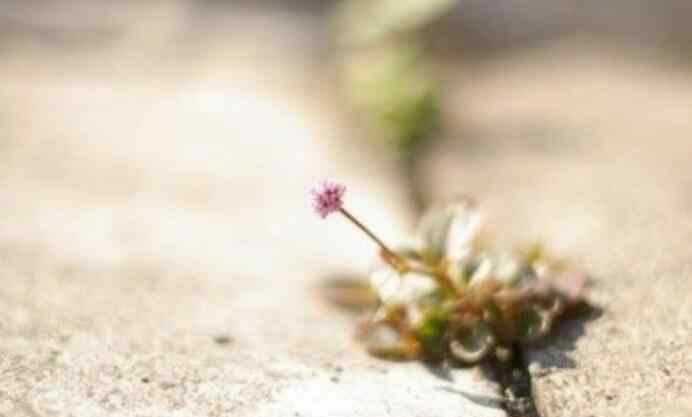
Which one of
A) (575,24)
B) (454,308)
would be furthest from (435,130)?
(454,308)

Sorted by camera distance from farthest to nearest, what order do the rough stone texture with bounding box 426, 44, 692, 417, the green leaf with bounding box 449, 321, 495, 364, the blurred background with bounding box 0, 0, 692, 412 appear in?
the blurred background with bounding box 0, 0, 692, 412 → the green leaf with bounding box 449, 321, 495, 364 → the rough stone texture with bounding box 426, 44, 692, 417

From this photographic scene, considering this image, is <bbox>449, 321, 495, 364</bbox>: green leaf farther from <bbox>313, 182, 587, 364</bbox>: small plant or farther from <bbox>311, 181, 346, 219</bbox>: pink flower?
<bbox>311, 181, 346, 219</bbox>: pink flower

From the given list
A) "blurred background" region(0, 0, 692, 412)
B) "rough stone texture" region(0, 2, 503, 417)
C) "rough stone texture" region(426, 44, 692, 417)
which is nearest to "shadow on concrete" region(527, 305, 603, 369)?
"rough stone texture" region(426, 44, 692, 417)

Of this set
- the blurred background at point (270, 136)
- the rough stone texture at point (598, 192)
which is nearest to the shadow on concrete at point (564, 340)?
the rough stone texture at point (598, 192)

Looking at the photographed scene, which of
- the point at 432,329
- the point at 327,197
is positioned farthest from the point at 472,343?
the point at 327,197

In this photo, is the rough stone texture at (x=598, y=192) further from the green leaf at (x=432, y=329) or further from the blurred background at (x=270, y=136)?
the green leaf at (x=432, y=329)

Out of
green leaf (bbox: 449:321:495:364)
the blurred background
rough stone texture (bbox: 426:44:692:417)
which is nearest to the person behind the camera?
rough stone texture (bbox: 426:44:692:417)
